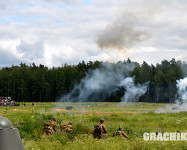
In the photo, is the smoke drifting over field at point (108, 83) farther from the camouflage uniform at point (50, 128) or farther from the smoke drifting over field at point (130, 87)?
the camouflage uniform at point (50, 128)

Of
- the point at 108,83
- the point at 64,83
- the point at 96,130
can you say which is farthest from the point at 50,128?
the point at 64,83

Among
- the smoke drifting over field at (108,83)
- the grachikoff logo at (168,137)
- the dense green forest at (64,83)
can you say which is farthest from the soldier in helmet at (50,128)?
the dense green forest at (64,83)

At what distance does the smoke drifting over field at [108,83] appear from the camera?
2106 inches

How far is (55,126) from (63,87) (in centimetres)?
4926

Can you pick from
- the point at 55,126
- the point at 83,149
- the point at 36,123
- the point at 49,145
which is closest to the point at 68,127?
the point at 55,126

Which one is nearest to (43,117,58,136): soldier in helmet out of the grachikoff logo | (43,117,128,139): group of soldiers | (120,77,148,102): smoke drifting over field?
(43,117,128,139): group of soldiers

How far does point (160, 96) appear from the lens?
258 ft

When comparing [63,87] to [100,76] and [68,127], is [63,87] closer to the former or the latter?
[100,76]

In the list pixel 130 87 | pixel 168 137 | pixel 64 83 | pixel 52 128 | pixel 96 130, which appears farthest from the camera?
pixel 64 83

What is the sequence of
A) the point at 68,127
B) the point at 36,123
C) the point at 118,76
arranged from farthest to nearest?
the point at 118,76 → the point at 36,123 → the point at 68,127

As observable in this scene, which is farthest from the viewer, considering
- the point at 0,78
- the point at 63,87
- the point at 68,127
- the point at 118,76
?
the point at 0,78

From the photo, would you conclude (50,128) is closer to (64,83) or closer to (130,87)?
(130,87)

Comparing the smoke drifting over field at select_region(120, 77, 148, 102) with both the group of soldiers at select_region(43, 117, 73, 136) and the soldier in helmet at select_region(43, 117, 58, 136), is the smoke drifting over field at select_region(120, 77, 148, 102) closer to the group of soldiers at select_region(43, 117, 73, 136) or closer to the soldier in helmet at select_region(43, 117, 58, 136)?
the group of soldiers at select_region(43, 117, 73, 136)

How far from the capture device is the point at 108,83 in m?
55.5
